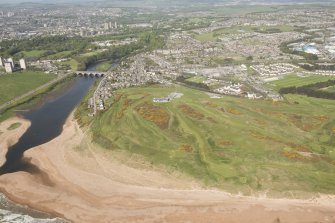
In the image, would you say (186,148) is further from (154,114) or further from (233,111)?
(233,111)

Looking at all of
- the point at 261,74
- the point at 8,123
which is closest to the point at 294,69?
the point at 261,74

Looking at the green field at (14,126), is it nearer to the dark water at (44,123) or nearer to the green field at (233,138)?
the dark water at (44,123)

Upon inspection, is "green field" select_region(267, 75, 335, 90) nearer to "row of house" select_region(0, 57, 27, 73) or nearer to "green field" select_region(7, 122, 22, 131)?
"green field" select_region(7, 122, 22, 131)

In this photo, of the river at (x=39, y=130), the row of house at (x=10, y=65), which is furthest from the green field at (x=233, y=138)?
the row of house at (x=10, y=65)

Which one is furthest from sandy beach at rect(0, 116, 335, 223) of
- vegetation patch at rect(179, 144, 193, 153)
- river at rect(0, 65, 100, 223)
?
vegetation patch at rect(179, 144, 193, 153)

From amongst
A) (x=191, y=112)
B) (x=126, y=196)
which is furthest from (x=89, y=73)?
(x=126, y=196)
